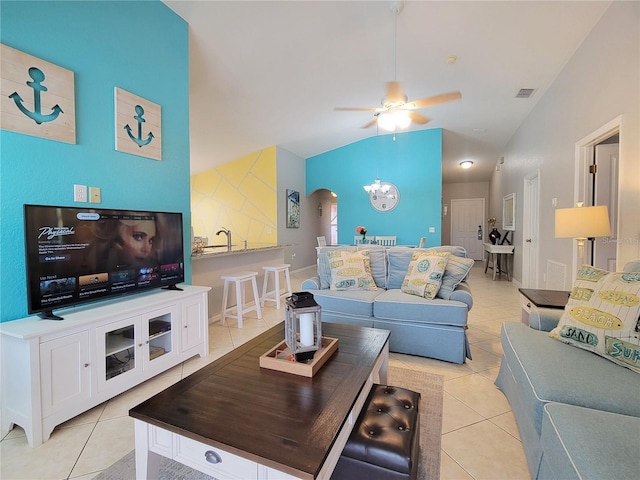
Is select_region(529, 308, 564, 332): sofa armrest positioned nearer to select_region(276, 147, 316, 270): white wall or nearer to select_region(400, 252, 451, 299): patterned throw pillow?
select_region(400, 252, 451, 299): patterned throw pillow

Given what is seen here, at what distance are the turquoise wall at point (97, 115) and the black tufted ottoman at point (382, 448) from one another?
208 cm

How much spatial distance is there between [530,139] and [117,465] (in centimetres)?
651

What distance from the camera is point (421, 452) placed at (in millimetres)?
1529

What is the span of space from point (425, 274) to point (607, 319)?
1.42 meters

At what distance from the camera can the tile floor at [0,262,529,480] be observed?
4.68 ft

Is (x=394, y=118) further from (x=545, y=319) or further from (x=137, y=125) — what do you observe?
(x=137, y=125)

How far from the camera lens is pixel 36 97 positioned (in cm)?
181

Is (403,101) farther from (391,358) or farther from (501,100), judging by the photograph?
(501,100)

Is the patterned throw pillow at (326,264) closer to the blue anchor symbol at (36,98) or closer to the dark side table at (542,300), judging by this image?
the dark side table at (542,300)

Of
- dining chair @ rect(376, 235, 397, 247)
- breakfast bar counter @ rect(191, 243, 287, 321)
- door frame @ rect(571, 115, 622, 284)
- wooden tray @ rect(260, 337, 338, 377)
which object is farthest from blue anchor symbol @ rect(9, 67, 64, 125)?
dining chair @ rect(376, 235, 397, 247)

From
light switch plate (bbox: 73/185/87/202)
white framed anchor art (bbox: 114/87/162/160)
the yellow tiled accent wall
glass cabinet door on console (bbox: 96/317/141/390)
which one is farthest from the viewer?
the yellow tiled accent wall

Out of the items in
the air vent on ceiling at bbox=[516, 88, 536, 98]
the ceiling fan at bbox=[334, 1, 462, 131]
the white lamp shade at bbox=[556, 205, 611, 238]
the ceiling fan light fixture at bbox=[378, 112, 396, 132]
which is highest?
the air vent on ceiling at bbox=[516, 88, 536, 98]

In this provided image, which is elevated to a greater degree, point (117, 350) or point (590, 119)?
point (590, 119)

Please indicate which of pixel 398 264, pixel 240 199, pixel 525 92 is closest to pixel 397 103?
pixel 398 264
